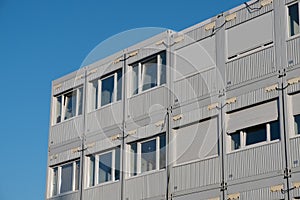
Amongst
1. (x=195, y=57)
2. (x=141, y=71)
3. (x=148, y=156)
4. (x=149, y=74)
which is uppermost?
(x=141, y=71)

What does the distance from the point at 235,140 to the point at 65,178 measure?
10.3 m

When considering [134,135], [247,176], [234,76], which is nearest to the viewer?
[247,176]

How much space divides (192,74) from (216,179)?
4463 millimetres

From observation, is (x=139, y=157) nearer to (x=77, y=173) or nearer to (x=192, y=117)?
(x=192, y=117)

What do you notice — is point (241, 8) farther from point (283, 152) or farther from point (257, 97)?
point (283, 152)

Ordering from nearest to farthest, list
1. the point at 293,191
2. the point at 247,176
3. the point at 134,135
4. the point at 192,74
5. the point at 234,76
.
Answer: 1. the point at 293,191
2. the point at 247,176
3. the point at 234,76
4. the point at 192,74
5. the point at 134,135

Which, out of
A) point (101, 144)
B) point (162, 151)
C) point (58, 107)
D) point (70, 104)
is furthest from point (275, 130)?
point (58, 107)

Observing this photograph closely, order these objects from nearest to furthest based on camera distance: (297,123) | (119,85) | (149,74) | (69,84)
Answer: (297,123) < (149,74) < (119,85) < (69,84)

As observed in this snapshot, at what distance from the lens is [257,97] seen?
2492 cm

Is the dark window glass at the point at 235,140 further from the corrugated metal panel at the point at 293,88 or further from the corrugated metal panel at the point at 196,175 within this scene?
the corrugated metal panel at the point at 293,88

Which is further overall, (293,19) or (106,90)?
(106,90)

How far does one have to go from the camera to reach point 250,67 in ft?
83.7

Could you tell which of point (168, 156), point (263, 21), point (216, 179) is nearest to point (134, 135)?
point (168, 156)

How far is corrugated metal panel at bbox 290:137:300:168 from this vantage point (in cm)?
2297
